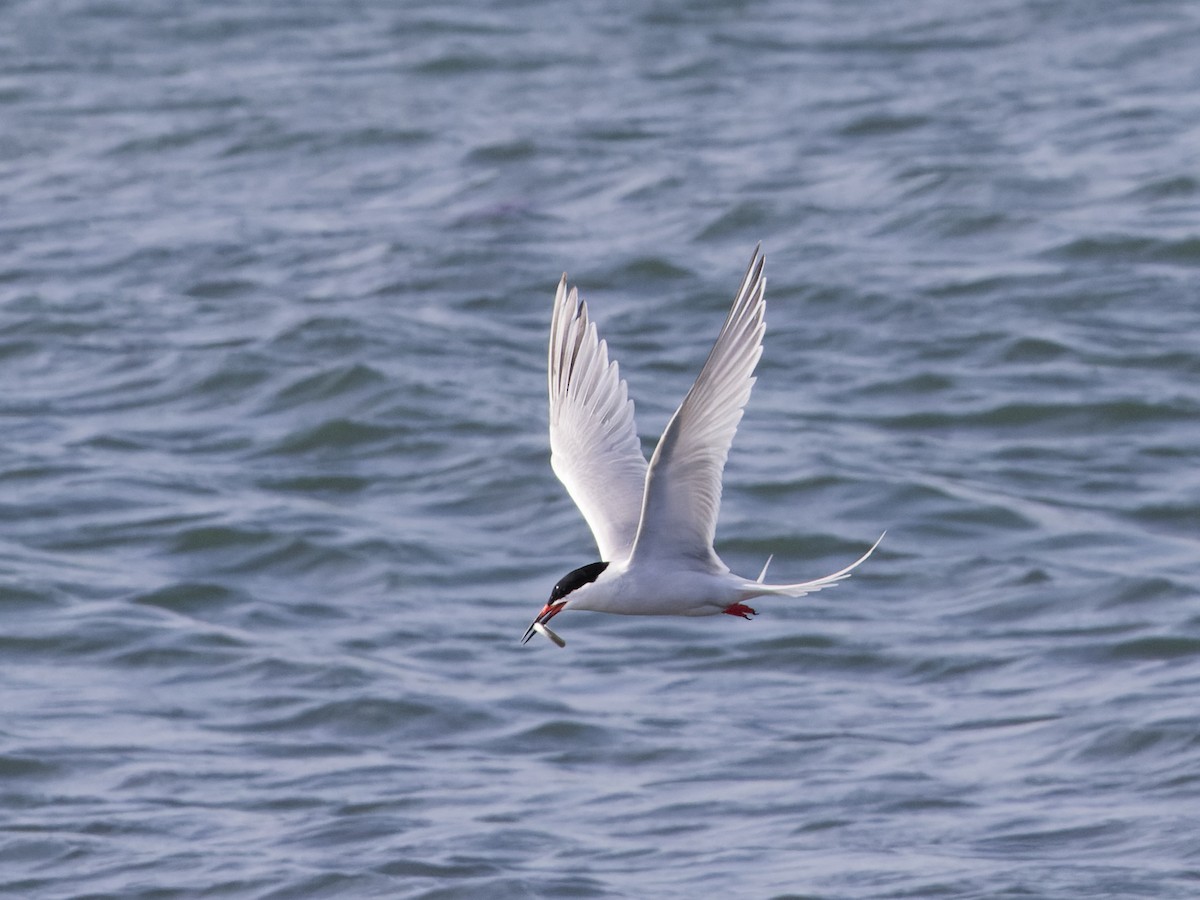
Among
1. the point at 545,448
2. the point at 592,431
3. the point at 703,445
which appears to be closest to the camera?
the point at 703,445

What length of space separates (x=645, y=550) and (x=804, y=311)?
8664 mm

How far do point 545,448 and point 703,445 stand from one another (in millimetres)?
6979

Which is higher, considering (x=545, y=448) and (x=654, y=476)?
(x=654, y=476)

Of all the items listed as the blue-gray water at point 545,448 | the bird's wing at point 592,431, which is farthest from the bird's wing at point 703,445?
the blue-gray water at point 545,448

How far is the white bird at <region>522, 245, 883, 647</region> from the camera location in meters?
5.94

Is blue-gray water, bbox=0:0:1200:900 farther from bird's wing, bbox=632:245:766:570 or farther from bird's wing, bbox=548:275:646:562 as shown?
bird's wing, bbox=632:245:766:570

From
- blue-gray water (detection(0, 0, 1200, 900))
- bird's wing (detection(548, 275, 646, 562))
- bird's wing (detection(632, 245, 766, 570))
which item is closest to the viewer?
bird's wing (detection(632, 245, 766, 570))

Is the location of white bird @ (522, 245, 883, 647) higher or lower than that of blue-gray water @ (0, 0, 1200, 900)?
higher

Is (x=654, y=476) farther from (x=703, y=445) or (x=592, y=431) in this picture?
(x=592, y=431)

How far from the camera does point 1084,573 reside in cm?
1123

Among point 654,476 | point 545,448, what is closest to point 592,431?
point 654,476

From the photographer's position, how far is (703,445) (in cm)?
603

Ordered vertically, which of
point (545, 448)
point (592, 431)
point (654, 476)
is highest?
point (654, 476)

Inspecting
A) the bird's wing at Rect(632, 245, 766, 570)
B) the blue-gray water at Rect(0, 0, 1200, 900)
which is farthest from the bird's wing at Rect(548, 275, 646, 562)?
the blue-gray water at Rect(0, 0, 1200, 900)
